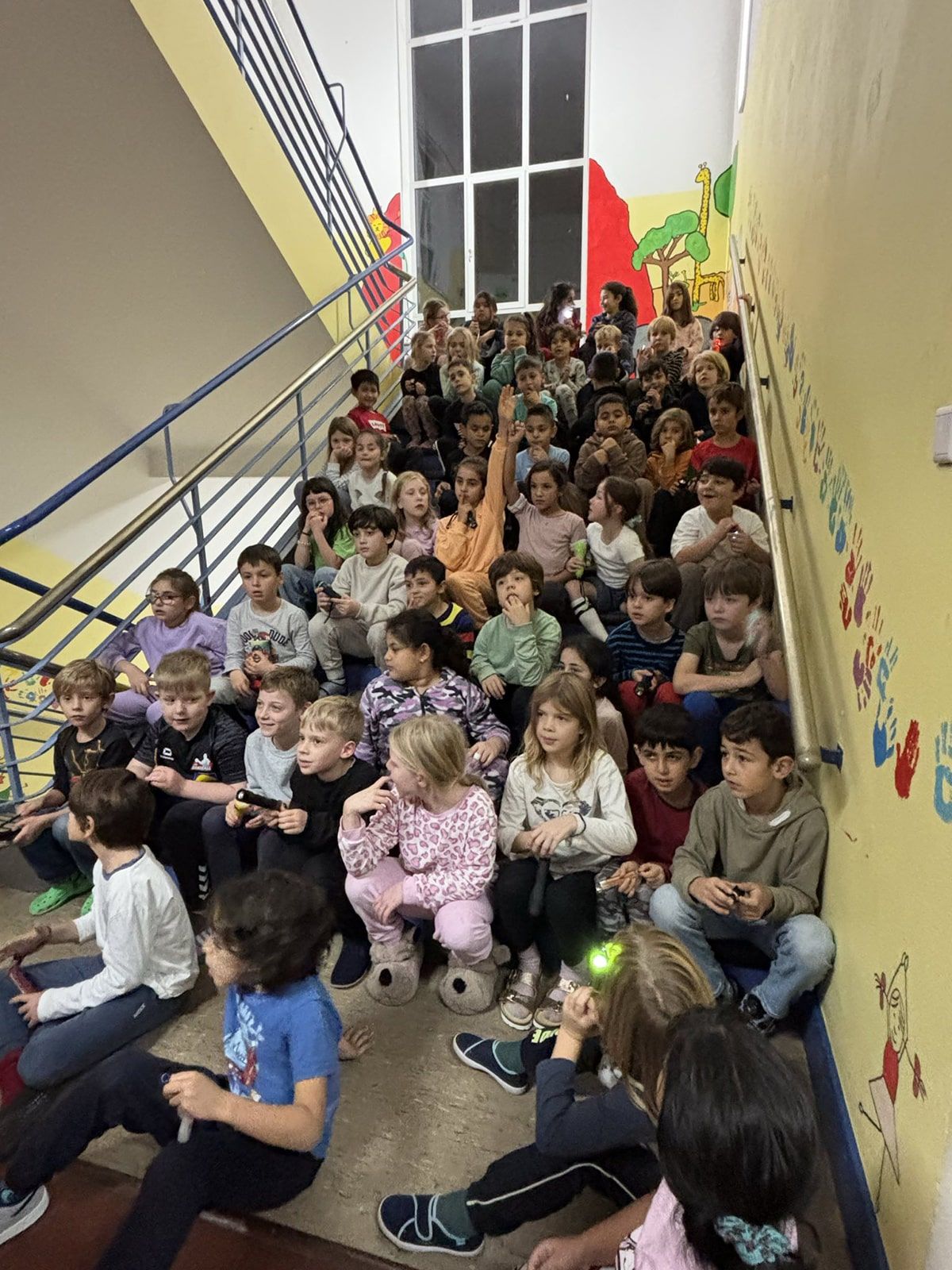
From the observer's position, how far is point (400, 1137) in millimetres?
1488

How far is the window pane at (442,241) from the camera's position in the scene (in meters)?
7.55

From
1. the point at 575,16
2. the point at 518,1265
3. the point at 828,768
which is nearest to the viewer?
the point at 518,1265

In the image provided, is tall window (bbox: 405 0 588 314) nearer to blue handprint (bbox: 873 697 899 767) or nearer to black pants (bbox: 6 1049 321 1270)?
blue handprint (bbox: 873 697 899 767)

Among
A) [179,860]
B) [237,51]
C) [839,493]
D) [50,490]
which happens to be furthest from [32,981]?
[237,51]

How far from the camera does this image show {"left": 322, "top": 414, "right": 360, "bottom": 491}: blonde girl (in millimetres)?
3729

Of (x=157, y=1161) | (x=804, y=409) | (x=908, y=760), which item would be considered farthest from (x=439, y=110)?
(x=157, y=1161)

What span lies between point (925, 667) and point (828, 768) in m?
0.59

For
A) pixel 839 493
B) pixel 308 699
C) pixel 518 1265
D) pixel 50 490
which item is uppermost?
pixel 50 490

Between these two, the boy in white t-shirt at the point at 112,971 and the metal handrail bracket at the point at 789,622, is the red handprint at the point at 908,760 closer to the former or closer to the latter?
the metal handrail bracket at the point at 789,622

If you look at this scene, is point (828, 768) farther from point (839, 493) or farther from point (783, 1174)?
point (783, 1174)

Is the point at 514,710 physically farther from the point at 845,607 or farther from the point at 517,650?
the point at 845,607

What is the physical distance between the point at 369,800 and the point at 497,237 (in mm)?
7159

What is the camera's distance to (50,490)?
4.11 metres

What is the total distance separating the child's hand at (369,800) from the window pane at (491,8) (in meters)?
7.97
